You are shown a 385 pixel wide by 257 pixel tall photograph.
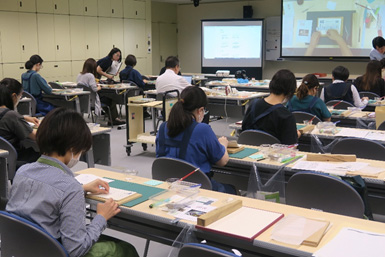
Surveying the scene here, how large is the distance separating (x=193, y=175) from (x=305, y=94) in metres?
2.44

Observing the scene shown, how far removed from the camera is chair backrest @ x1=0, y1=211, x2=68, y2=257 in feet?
5.65

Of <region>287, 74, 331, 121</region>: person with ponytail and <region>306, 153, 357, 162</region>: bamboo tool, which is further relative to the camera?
<region>287, 74, 331, 121</region>: person with ponytail

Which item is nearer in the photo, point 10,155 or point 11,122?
point 10,155

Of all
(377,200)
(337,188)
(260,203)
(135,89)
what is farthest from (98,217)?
(135,89)

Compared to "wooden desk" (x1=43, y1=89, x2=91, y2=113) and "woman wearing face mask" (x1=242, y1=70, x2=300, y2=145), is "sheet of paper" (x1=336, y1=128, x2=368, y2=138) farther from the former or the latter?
"wooden desk" (x1=43, y1=89, x2=91, y2=113)

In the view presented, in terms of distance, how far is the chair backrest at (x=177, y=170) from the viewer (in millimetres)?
2711

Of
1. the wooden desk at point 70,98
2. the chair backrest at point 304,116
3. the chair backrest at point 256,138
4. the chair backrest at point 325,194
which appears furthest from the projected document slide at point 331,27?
the chair backrest at point 325,194

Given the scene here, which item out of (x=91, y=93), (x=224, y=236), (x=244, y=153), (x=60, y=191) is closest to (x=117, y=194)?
(x=60, y=191)

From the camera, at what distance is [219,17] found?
1404 cm

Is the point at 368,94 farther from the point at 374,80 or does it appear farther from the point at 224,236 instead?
the point at 224,236

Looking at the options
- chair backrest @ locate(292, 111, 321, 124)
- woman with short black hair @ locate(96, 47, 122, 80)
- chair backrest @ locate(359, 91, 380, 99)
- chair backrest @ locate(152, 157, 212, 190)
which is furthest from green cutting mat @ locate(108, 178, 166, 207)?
woman with short black hair @ locate(96, 47, 122, 80)

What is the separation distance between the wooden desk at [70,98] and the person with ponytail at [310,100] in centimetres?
414

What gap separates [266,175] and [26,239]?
5.65ft

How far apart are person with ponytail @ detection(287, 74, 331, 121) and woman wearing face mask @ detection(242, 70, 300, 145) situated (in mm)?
1081
